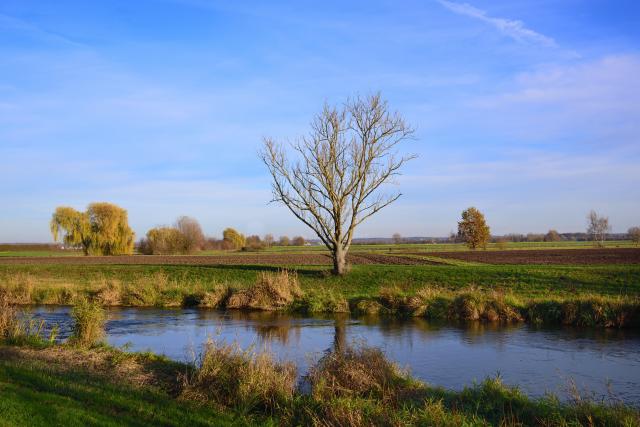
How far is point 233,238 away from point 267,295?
103063 millimetres

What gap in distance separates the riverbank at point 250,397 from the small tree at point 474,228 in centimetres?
7982

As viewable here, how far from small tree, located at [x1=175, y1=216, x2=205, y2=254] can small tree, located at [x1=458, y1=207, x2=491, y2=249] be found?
42768 millimetres

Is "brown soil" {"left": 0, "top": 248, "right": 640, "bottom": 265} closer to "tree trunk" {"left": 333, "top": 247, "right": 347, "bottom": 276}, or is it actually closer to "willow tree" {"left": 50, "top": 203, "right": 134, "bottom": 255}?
"tree trunk" {"left": 333, "top": 247, "right": 347, "bottom": 276}

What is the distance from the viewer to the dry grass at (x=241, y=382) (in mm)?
10109

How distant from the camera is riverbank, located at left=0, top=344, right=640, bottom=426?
8.66 meters

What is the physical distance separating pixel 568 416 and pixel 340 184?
26.6 m

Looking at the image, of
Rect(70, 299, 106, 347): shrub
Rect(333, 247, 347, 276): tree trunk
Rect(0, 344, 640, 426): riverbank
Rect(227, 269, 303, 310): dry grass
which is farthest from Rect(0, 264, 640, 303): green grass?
Rect(0, 344, 640, 426): riverbank

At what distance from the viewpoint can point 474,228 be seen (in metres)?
88.7

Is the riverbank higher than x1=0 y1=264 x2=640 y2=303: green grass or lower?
lower

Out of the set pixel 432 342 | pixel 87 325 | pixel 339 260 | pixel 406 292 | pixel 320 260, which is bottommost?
pixel 432 342

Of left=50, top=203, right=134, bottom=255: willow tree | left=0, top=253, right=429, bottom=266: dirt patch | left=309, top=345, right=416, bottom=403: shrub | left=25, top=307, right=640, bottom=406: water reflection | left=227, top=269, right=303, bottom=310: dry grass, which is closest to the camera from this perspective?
left=309, top=345, right=416, bottom=403: shrub

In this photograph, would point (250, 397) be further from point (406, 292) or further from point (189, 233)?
point (189, 233)

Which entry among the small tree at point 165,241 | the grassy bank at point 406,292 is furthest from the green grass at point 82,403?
the small tree at point 165,241

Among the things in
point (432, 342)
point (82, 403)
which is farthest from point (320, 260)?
point (82, 403)
